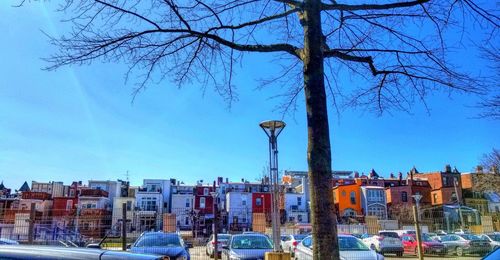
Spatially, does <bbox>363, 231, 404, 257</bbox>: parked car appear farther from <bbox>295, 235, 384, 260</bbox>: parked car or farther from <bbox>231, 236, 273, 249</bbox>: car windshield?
<bbox>231, 236, 273, 249</bbox>: car windshield

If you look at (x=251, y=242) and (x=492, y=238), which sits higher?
(x=251, y=242)

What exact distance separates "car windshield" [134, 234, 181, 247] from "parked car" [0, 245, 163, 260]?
11.7m

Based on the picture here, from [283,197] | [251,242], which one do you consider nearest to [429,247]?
[251,242]

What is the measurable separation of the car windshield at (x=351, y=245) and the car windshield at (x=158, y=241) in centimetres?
547

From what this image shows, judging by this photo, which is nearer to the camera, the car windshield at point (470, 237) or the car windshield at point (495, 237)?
the car windshield at point (495, 237)

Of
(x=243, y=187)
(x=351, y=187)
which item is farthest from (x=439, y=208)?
(x=243, y=187)

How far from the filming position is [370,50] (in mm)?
6902

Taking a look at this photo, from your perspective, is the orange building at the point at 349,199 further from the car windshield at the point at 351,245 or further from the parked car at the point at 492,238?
the car windshield at the point at 351,245

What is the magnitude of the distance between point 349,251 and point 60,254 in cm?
1261

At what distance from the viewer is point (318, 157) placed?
5.16 m

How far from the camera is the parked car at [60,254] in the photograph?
3.66m

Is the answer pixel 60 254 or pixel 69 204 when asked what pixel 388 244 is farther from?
pixel 69 204

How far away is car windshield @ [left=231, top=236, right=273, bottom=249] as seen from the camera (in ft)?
52.9

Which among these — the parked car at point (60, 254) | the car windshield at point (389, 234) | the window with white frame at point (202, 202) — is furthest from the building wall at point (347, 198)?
the parked car at point (60, 254)
